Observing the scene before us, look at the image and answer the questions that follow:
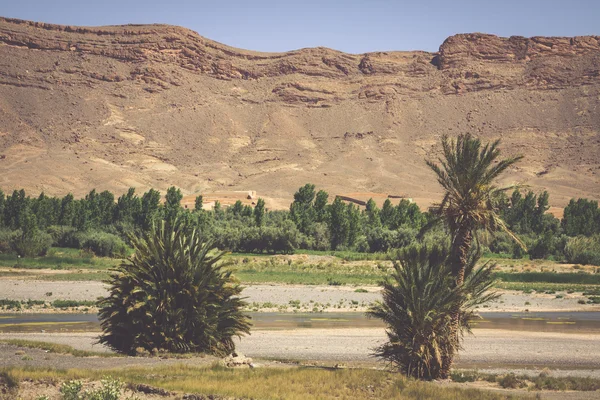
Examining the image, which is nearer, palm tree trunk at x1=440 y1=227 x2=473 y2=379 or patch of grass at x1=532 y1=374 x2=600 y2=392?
palm tree trunk at x1=440 y1=227 x2=473 y2=379

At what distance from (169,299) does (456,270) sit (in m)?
6.15

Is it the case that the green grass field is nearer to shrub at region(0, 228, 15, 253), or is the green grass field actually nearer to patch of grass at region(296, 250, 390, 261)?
patch of grass at region(296, 250, 390, 261)

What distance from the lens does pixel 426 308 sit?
15.6 meters

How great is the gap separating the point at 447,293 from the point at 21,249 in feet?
155

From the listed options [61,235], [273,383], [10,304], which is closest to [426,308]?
[273,383]

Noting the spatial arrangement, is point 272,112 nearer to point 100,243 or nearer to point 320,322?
point 100,243

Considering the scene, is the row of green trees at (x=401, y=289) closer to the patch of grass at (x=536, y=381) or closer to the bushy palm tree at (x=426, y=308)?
the bushy palm tree at (x=426, y=308)

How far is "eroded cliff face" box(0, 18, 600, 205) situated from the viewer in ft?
488

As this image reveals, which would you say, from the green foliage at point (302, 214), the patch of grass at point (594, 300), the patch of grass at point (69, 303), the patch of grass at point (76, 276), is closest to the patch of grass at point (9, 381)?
the patch of grass at point (69, 303)

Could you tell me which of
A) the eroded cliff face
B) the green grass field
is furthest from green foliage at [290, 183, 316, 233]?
the eroded cliff face

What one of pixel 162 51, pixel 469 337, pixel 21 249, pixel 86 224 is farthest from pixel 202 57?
pixel 469 337

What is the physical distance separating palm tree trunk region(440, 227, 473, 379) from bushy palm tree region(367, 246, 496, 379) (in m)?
0.03

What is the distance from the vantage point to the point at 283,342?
2373 cm

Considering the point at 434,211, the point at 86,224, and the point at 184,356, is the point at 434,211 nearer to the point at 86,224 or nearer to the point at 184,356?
the point at 184,356
